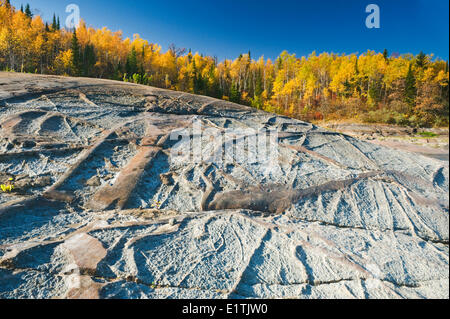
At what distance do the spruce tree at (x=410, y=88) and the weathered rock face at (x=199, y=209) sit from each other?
91.3 ft

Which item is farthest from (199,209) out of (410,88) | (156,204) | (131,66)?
(410,88)

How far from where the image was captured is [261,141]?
4.32 m

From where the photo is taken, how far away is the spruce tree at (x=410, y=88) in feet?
83.9

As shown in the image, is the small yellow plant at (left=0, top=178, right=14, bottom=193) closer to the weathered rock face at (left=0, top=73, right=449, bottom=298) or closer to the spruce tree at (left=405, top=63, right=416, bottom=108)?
the weathered rock face at (left=0, top=73, right=449, bottom=298)

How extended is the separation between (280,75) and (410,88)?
→ 1766 cm

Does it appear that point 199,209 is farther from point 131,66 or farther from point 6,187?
point 131,66

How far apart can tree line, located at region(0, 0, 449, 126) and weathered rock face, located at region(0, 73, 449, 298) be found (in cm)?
1924

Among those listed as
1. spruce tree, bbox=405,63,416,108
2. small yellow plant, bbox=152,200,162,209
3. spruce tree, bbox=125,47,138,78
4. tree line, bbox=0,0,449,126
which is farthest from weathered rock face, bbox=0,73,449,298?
spruce tree, bbox=405,63,416,108

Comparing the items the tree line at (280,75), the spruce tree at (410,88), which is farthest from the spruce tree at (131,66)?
the spruce tree at (410,88)

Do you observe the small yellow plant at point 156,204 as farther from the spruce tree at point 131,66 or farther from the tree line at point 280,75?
the spruce tree at point 131,66

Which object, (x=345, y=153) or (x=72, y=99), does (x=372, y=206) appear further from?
(x=72, y=99)

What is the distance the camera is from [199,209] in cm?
291

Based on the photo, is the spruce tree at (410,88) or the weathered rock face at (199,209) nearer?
the weathered rock face at (199,209)

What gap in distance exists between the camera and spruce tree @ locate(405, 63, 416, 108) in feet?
83.9
